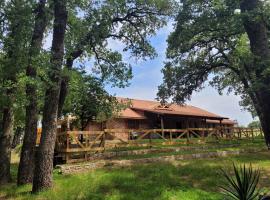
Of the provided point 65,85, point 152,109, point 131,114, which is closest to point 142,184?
point 65,85

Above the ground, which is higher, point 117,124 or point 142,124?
point 142,124

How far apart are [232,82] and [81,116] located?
14.5 m

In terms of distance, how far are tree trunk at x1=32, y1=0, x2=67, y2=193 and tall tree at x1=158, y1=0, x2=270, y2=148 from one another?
793cm

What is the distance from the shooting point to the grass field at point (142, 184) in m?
10.8

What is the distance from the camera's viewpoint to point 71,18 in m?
17.5

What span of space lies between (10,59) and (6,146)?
3.97 metres

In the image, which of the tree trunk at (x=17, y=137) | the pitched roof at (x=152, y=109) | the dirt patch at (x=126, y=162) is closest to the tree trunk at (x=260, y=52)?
the dirt patch at (x=126, y=162)

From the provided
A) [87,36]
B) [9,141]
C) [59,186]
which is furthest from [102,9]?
[59,186]

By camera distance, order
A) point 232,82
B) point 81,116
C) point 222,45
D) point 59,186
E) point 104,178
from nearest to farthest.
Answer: point 59,186 < point 104,178 < point 222,45 < point 81,116 < point 232,82

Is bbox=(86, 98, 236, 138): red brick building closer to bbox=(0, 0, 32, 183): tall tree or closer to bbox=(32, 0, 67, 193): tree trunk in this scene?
bbox=(0, 0, 32, 183): tall tree

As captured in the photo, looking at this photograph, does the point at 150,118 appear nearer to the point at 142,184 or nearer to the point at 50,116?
the point at 142,184

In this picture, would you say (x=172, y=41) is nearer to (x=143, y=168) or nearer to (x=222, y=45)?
(x=222, y=45)

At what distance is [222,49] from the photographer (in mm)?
25781

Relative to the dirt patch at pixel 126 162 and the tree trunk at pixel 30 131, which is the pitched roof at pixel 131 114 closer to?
the dirt patch at pixel 126 162
